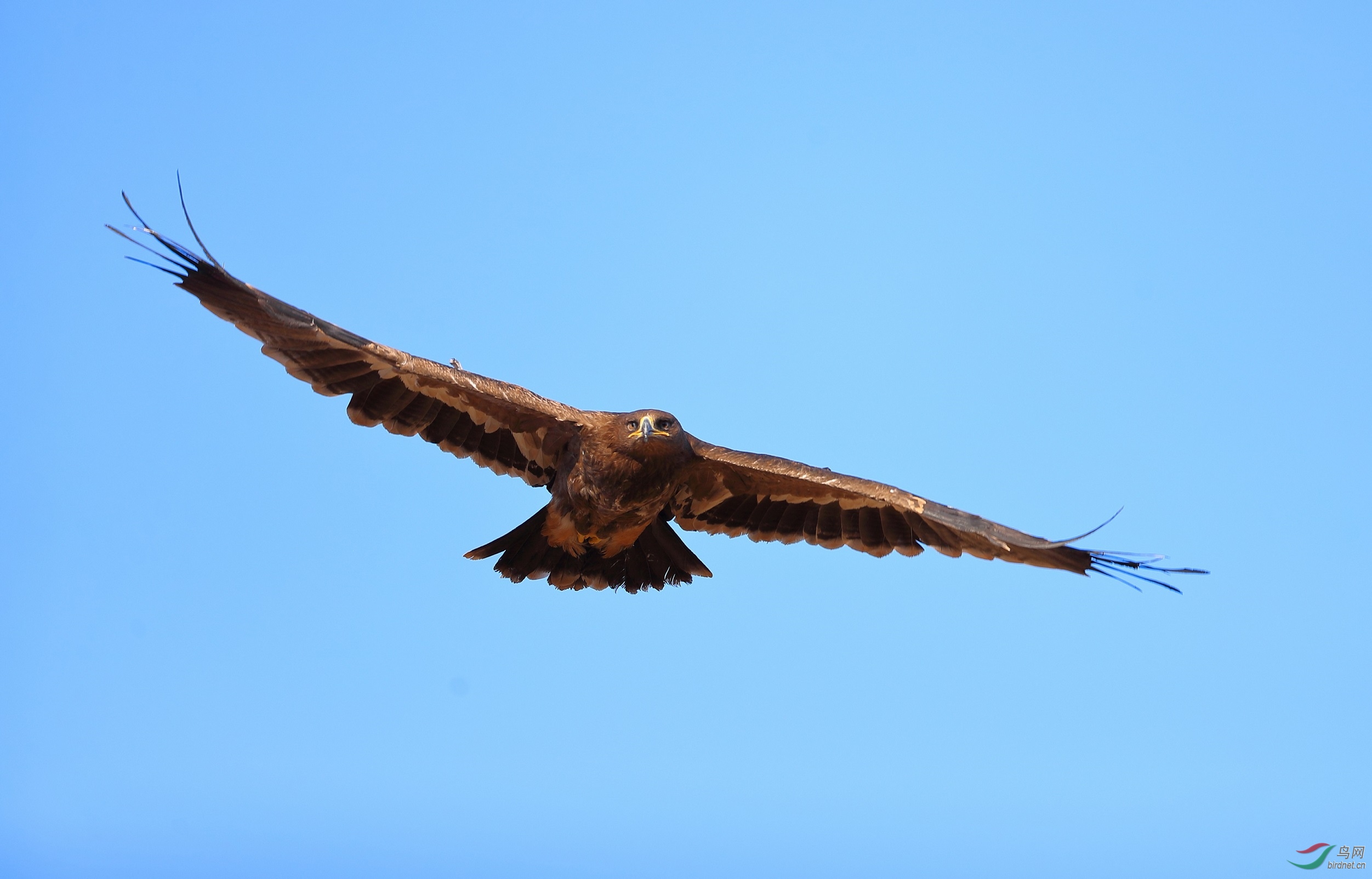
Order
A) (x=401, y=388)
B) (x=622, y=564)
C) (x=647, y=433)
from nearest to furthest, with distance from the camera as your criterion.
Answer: (x=647, y=433) → (x=401, y=388) → (x=622, y=564)

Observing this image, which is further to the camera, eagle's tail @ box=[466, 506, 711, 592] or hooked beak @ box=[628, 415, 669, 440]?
eagle's tail @ box=[466, 506, 711, 592]

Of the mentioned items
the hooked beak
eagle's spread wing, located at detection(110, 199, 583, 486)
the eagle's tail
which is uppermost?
eagle's spread wing, located at detection(110, 199, 583, 486)

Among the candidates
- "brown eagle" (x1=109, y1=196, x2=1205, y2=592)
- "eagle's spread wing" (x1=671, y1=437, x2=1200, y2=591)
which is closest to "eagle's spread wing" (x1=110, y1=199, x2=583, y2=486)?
"brown eagle" (x1=109, y1=196, x2=1205, y2=592)

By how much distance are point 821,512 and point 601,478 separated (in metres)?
1.66

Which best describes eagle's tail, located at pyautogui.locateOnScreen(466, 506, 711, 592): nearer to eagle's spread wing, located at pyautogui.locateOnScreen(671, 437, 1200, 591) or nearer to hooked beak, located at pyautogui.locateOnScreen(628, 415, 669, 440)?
eagle's spread wing, located at pyautogui.locateOnScreen(671, 437, 1200, 591)

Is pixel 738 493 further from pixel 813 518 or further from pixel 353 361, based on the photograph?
pixel 353 361

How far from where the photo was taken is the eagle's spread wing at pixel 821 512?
25.4 ft

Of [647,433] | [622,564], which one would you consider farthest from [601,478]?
[622,564]

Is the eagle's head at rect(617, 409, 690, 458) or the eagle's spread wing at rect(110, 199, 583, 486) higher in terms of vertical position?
the eagle's spread wing at rect(110, 199, 583, 486)

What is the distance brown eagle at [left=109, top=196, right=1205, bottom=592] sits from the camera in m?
7.43

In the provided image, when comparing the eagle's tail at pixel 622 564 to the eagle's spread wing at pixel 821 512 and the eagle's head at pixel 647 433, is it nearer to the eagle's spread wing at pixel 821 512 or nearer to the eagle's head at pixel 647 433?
the eagle's spread wing at pixel 821 512

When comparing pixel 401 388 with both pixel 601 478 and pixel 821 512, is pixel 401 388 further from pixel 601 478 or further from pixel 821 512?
pixel 821 512

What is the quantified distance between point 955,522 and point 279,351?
13.6ft

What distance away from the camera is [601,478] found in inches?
299
